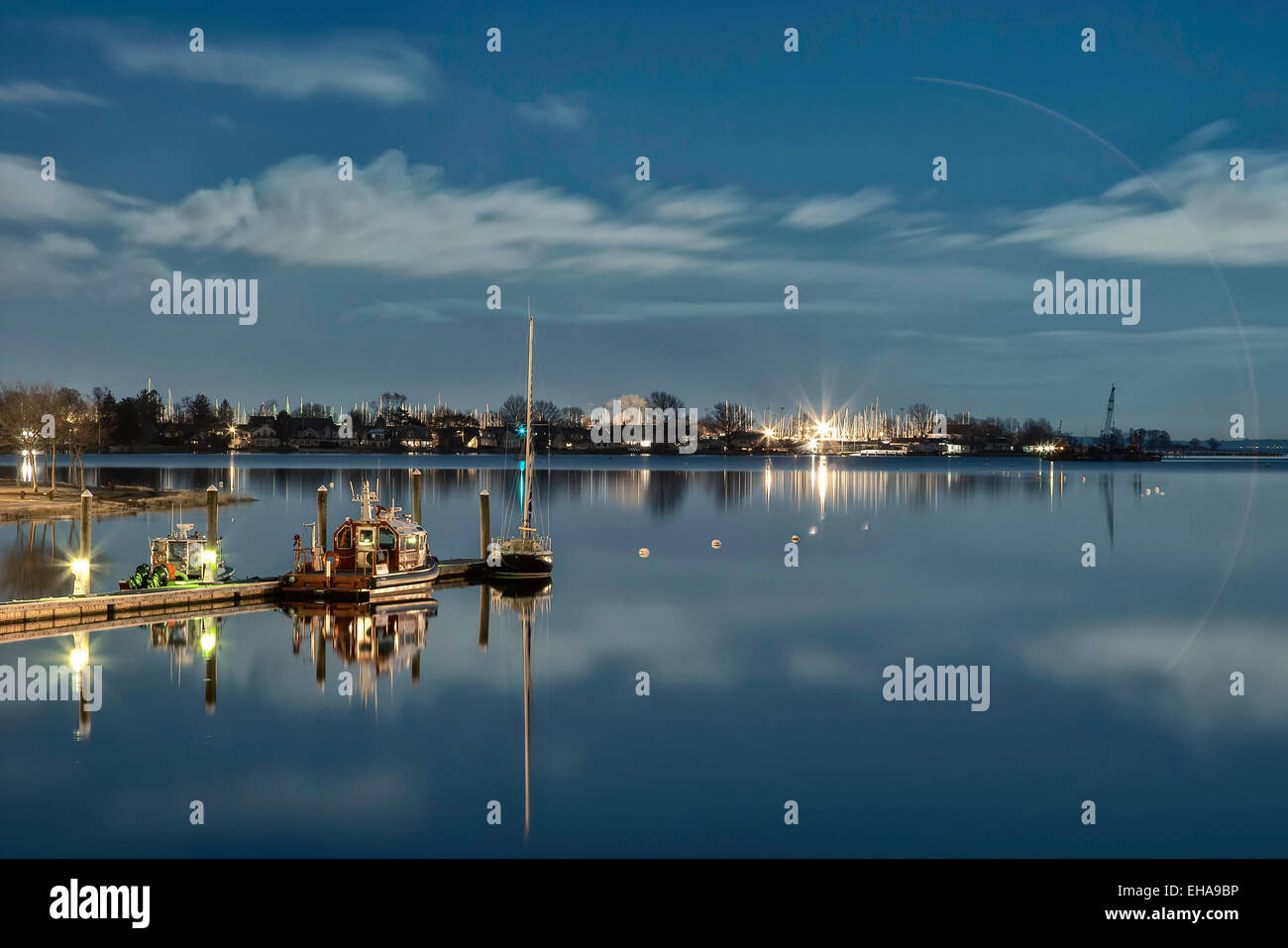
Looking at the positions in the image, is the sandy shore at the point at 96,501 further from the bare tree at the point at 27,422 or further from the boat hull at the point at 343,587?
the boat hull at the point at 343,587

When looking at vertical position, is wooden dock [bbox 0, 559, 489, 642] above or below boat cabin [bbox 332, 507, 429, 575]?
below

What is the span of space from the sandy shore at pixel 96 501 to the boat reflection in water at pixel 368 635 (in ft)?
138

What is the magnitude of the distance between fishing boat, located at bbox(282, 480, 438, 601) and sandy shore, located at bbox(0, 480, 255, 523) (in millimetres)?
39144

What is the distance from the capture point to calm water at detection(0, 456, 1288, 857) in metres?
20.4

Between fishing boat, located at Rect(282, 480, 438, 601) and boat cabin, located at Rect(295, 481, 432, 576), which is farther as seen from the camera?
boat cabin, located at Rect(295, 481, 432, 576)

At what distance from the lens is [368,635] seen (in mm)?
37719

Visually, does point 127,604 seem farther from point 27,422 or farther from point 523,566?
point 27,422

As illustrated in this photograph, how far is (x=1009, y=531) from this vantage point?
83.1 metres

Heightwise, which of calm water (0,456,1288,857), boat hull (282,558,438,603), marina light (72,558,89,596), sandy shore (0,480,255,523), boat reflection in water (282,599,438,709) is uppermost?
sandy shore (0,480,255,523)

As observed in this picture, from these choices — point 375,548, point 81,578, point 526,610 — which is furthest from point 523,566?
point 81,578

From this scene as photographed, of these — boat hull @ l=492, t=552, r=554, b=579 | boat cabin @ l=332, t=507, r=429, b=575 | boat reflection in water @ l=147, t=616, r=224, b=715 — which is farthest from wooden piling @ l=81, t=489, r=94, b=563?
boat hull @ l=492, t=552, r=554, b=579

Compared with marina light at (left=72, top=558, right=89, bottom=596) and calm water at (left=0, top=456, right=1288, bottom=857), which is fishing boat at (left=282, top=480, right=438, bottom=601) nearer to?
calm water at (left=0, top=456, right=1288, bottom=857)

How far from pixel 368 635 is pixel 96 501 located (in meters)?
59.8
